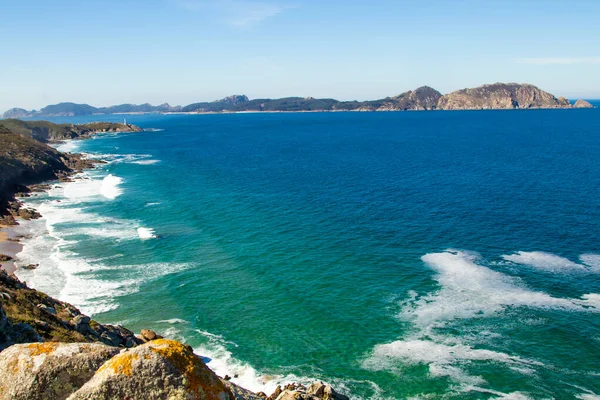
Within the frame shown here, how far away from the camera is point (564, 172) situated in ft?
336

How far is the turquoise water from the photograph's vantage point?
3472cm

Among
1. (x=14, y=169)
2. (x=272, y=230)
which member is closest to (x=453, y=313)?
(x=272, y=230)

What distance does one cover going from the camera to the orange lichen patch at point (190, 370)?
12.0 meters

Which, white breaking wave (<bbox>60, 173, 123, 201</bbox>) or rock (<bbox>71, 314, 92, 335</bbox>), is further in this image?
white breaking wave (<bbox>60, 173, 123, 201</bbox>)

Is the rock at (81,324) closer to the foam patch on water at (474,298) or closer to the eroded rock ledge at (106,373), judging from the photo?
the eroded rock ledge at (106,373)

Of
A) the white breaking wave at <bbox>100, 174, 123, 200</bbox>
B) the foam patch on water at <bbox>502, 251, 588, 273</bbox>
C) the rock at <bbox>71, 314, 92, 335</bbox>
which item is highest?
the white breaking wave at <bbox>100, 174, 123, 200</bbox>

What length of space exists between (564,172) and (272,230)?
7449cm

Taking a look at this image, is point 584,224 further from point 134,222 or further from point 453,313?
point 134,222

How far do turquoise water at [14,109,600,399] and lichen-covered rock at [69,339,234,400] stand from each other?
22057 millimetres

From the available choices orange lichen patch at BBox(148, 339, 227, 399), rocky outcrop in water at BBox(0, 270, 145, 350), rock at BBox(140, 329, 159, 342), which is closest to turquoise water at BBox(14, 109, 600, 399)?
rock at BBox(140, 329, 159, 342)

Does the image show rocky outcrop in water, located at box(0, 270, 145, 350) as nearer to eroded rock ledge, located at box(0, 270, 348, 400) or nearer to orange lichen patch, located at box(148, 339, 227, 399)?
eroded rock ledge, located at box(0, 270, 348, 400)

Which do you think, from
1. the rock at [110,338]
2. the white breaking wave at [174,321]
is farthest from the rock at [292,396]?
the white breaking wave at [174,321]

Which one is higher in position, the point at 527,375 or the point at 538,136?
the point at 538,136

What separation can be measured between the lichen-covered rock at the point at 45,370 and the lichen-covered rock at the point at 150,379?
1.49 metres
